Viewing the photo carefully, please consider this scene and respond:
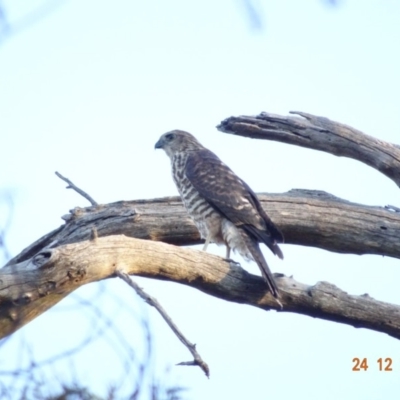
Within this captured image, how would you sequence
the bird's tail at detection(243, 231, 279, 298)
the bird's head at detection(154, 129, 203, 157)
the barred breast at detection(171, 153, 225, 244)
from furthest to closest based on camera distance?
the bird's head at detection(154, 129, 203, 157), the barred breast at detection(171, 153, 225, 244), the bird's tail at detection(243, 231, 279, 298)

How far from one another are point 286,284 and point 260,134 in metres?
1.29

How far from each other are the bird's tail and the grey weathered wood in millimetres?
446

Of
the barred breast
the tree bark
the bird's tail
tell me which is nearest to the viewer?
the tree bark

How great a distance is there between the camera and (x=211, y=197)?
534 cm

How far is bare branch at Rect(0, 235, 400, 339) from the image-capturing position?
3410 millimetres

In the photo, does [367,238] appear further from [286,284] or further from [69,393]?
[69,393]

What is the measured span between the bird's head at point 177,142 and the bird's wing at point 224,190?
286 mm

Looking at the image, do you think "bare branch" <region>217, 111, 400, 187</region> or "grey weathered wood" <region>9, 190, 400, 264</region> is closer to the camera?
"grey weathered wood" <region>9, 190, 400, 264</region>

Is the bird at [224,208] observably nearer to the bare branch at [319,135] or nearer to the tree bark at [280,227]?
the tree bark at [280,227]

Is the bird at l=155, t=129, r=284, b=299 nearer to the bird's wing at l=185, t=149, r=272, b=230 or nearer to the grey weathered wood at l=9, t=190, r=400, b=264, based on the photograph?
the bird's wing at l=185, t=149, r=272, b=230

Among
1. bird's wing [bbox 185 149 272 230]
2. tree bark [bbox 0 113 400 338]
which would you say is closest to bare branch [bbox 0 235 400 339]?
tree bark [bbox 0 113 400 338]

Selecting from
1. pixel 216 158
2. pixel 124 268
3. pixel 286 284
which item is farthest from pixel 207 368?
pixel 216 158

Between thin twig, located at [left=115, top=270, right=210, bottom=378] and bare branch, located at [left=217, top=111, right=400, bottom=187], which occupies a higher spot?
bare branch, located at [left=217, top=111, right=400, bottom=187]

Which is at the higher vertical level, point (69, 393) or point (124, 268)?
point (124, 268)
